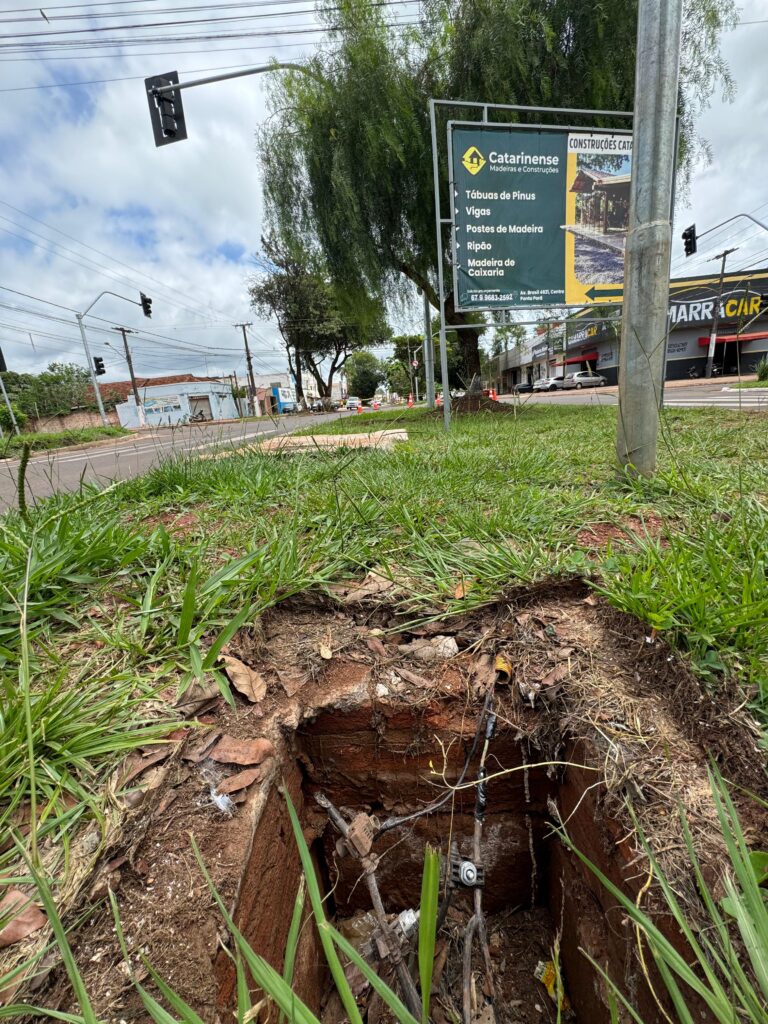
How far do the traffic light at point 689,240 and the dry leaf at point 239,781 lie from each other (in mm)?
15100

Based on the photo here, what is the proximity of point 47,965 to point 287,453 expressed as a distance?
10.6 feet

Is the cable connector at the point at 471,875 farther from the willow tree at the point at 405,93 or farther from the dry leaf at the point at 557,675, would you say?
the willow tree at the point at 405,93

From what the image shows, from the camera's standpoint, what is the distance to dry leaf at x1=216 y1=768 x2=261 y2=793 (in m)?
1.03

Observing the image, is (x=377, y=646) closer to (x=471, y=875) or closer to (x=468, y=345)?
(x=471, y=875)

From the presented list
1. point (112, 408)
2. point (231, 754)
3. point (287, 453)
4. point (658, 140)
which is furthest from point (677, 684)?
point (112, 408)

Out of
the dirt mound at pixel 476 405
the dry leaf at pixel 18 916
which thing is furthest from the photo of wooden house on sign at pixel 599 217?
the dry leaf at pixel 18 916

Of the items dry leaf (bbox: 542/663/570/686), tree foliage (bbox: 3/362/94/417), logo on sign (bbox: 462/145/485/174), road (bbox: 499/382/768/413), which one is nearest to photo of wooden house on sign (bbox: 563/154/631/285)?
logo on sign (bbox: 462/145/485/174)

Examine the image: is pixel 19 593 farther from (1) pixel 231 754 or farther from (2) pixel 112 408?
(2) pixel 112 408

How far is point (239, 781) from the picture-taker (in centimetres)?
105

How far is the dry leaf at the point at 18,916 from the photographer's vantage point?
727mm

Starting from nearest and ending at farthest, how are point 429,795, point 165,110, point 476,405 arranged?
point 429,795 → point 165,110 → point 476,405

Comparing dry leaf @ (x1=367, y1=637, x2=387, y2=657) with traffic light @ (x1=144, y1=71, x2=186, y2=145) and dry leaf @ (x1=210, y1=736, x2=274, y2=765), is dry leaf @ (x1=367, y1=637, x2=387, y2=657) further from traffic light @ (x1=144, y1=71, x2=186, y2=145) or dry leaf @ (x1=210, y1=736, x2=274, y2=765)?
traffic light @ (x1=144, y1=71, x2=186, y2=145)

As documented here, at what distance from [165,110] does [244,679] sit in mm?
8422

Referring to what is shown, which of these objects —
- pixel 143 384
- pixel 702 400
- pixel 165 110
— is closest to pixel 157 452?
pixel 165 110
